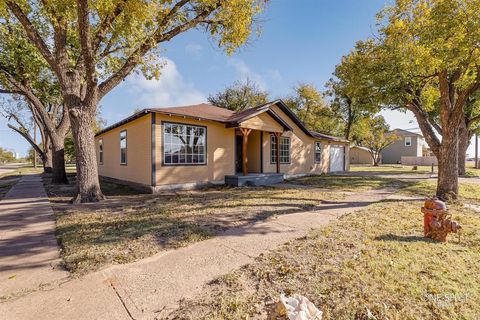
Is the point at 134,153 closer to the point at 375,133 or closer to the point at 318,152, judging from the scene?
the point at 318,152

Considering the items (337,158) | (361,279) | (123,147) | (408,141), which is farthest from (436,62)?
(408,141)

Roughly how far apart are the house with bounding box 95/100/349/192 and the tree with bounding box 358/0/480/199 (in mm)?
5682

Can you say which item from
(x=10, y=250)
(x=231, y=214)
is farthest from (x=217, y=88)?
(x=10, y=250)

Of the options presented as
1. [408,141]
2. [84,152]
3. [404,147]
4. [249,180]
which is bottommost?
[249,180]

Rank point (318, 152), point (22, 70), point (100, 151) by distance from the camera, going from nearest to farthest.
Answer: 1. point (22, 70)
2. point (100, 151)
3. point (318, 152)

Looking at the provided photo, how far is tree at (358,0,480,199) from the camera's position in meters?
6.27

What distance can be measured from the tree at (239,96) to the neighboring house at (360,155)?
20.8 meters

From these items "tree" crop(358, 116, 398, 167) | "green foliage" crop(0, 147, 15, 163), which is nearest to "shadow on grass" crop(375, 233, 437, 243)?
"tree" crop(358, 116, 398, 167)

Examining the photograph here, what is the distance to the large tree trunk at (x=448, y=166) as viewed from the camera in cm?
746

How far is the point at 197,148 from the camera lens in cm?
1087

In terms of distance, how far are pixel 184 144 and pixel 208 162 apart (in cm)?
146

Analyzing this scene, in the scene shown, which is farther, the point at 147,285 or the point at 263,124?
the point at 263,124

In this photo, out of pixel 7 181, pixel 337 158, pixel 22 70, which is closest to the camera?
pixel 22 70

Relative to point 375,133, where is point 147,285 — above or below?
below
